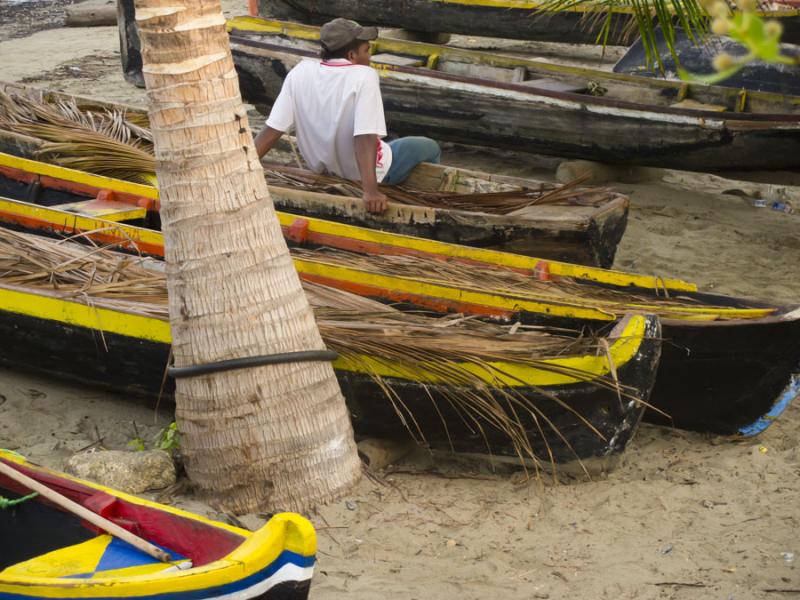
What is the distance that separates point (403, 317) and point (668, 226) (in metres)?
3.96

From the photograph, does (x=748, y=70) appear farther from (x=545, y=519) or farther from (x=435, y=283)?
(x=545, y=519)

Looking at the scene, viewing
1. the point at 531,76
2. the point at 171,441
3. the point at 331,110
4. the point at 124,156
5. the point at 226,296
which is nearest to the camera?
the point at 226,296

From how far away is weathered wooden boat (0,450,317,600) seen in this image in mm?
2875

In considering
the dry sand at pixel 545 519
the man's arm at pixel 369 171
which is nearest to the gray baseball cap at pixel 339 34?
the man's arm at pixel 369 171

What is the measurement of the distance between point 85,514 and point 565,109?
617 cm

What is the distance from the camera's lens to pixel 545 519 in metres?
4.39

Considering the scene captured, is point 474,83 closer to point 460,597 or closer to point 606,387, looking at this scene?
point 606,387

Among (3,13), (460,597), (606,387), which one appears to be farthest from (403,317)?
(3,13)

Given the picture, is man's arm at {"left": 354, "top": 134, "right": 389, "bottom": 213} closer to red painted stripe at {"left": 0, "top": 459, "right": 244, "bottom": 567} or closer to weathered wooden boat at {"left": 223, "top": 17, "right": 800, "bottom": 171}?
weathered wooden boat at {"left": 223, "top": 17, "right": 800, "bottom": 171}

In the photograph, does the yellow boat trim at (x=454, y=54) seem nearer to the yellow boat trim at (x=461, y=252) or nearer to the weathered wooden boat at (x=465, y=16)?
the weathered wooden boat at (x=465, y=16)

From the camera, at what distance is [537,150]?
8.94 meters

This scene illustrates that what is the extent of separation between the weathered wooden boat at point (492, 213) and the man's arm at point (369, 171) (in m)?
0.09

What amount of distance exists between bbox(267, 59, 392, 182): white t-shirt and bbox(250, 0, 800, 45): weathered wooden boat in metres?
6.27

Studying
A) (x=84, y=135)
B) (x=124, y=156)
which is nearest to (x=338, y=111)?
(x=124, y=156)
